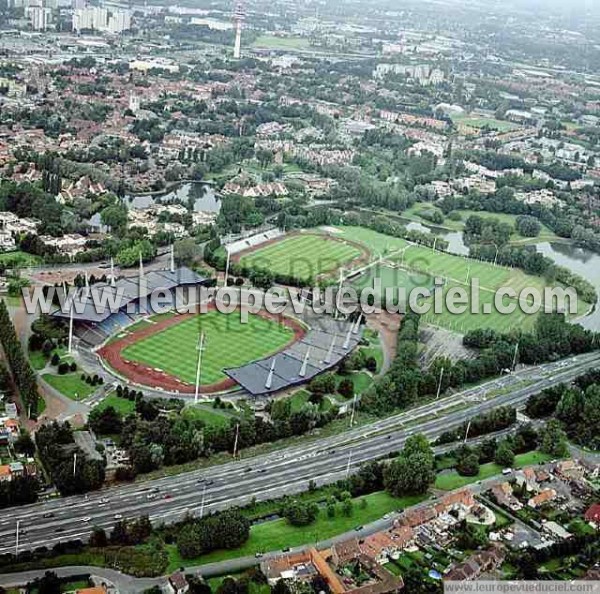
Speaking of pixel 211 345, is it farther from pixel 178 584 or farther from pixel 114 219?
pixel 114 219

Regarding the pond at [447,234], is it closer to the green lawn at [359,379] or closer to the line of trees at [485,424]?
the green lawn at [359,379]

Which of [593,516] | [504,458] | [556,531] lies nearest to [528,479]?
[504,458]

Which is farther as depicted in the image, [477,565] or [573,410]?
[573,410]

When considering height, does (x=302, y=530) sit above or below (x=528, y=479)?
below

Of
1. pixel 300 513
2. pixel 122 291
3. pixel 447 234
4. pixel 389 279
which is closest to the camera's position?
pixel 300 513

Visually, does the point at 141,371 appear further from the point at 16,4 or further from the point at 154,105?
the point at 16,4

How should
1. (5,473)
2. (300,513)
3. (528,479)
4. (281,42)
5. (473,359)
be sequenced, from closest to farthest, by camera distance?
(300,513) < (5,473) < (528,479) < (473,359) < (281,42)

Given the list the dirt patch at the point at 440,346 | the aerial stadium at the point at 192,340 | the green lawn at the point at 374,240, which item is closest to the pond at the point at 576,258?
the green lawn at the point at 374,240

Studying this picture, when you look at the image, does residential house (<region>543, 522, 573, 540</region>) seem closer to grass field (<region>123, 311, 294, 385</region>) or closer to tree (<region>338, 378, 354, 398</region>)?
tree (<region>338, 378, 354, 398</region>)
